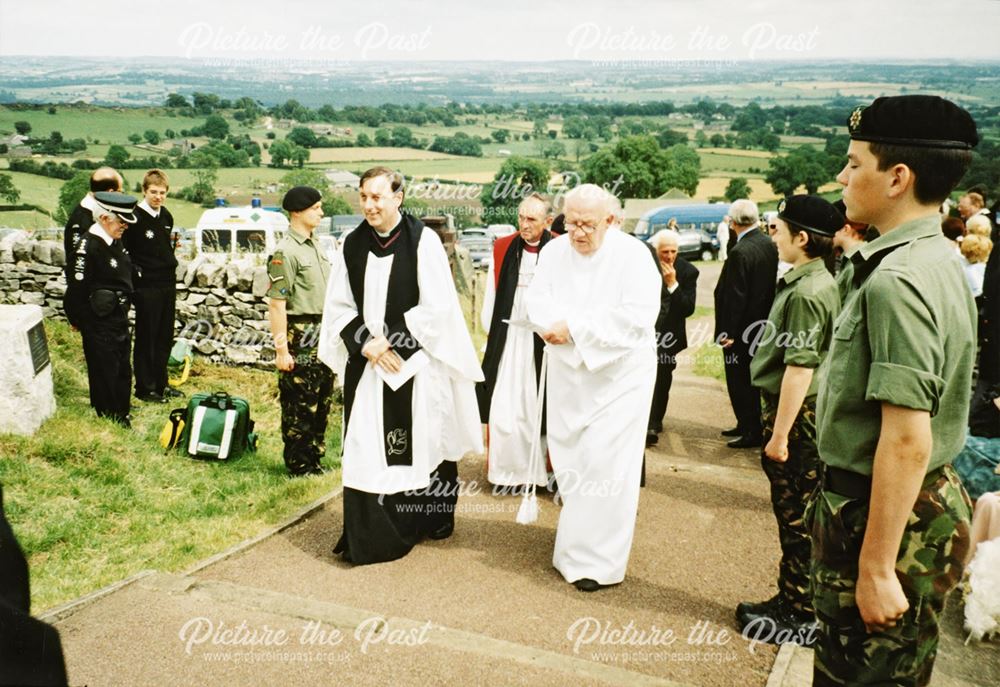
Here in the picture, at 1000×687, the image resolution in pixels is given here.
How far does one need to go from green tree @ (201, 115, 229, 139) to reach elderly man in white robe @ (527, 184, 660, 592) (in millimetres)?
26600

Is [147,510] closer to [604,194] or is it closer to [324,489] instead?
[324,489]

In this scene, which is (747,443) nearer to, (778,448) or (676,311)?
(676,311)

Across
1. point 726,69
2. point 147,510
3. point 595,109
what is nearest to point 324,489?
point 147,510

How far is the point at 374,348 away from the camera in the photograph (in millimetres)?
5012

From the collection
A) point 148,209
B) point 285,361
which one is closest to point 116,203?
point 148,209

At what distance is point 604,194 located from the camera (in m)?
4.89

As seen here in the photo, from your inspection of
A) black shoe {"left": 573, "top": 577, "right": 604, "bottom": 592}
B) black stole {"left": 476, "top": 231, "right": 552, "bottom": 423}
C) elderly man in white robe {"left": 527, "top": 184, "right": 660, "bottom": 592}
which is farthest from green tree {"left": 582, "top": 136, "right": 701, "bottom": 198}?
black shoe {"left": 573, "top": 577, "right": 604, "bottom": 592}

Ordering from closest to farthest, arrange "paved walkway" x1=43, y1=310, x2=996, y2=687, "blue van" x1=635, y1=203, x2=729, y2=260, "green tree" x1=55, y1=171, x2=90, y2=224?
"paved walkway" x1=43, y1=310, x2=996, y2=687, "green tree" x1=55, y1=171, x2=90, y2=224, "blue van" x1=635, y1=203, x2=729, y2=260

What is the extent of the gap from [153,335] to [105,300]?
128 centimetres

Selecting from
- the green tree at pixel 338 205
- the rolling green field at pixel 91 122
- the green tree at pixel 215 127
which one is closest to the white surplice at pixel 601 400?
the rolling green field at pixel 91 122

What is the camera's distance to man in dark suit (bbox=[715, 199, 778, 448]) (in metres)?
7.41

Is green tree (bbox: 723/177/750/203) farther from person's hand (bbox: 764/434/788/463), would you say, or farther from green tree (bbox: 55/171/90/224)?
person's hand (bbox: 764/434/788/463)

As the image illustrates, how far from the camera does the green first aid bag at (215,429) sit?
686cm

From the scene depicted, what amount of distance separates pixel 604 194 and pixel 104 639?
145 inches
